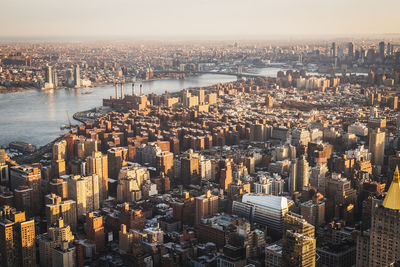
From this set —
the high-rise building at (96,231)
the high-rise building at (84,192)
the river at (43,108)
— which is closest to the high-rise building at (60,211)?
the high-rise building at (84,192)

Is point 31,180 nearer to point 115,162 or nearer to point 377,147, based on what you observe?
point 115,162

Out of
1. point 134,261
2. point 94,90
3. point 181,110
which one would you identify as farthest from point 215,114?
point 134,261

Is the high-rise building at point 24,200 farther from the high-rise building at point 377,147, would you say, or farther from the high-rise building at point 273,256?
the high-rise building at point 377,147

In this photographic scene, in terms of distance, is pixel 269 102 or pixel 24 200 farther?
pixel 269 102

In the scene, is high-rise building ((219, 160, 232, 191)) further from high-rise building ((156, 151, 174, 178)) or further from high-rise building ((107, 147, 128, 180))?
Result: high-rise building ((107, 147, 128, 180))

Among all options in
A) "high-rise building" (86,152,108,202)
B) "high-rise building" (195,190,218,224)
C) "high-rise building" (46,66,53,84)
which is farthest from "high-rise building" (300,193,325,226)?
"high-rise building" (46,66,53,84)

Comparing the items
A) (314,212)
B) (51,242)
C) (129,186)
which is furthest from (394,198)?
(129,186)
